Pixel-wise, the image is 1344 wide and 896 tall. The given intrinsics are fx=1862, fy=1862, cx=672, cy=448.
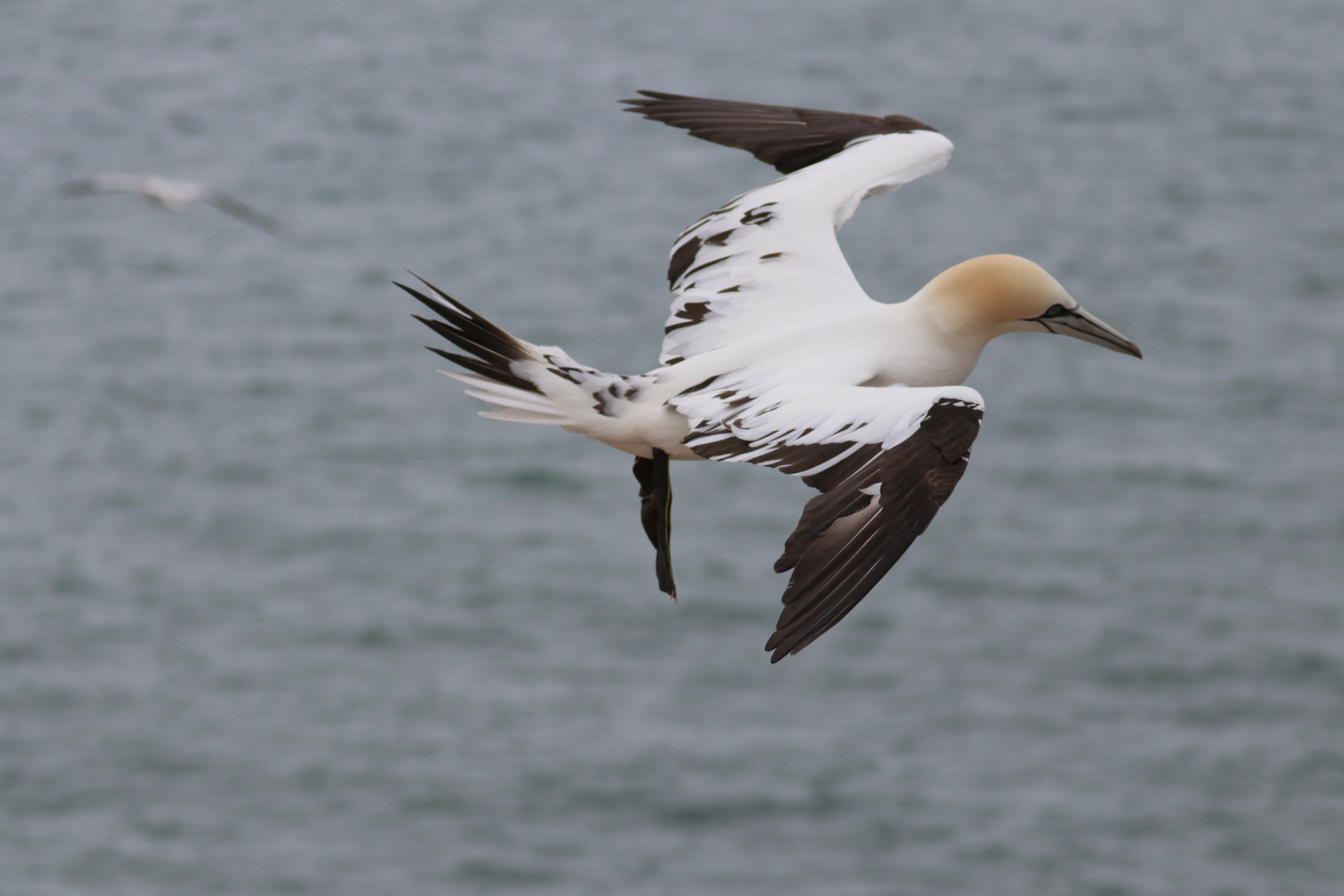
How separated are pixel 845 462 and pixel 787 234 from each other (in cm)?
224

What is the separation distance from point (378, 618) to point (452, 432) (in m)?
5.65

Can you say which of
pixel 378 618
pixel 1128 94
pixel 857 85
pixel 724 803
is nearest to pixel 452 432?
pixel 378 618

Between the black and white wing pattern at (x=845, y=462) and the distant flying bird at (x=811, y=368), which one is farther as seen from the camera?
the distant flying bird at (x=811, y=368)

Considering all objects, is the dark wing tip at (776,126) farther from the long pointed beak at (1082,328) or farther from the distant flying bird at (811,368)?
the long pointed beak at (1082,328)

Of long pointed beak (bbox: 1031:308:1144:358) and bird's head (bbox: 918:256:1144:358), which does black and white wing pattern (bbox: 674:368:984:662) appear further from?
long pointed beak (bbox: 1031:308:1144:358)

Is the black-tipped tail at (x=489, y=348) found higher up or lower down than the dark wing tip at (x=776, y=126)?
lower down

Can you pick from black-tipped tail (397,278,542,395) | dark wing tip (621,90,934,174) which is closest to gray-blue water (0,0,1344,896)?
dark wing tip (621,90,934,174)

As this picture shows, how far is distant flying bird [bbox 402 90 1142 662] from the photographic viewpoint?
6.09 metres

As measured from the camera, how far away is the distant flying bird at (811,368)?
6094mm

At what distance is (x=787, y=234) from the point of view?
827cm

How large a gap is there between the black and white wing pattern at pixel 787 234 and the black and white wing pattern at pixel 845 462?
1.06 metres

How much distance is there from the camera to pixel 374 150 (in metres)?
48.2

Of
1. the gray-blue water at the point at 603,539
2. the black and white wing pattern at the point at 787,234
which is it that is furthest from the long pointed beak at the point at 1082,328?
the gray-blue water at the point at 603,539

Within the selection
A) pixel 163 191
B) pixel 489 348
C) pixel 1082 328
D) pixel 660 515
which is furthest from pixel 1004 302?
pixel 163 191
